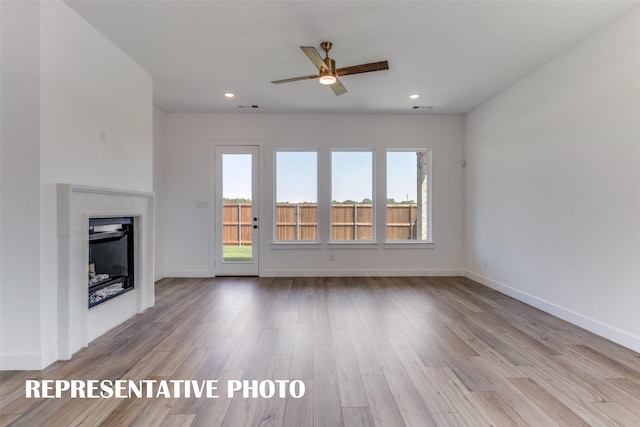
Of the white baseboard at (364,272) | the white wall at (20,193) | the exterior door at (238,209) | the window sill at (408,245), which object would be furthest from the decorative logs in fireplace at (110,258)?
the window sill at (408,245)

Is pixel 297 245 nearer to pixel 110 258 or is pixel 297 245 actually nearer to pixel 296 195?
pixel 296 195

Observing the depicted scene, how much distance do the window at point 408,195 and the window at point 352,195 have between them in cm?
39

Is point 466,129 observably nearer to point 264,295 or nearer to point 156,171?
point 264,295

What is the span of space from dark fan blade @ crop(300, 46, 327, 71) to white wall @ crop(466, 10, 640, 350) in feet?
8.73

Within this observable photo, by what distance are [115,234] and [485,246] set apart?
16.8 feet

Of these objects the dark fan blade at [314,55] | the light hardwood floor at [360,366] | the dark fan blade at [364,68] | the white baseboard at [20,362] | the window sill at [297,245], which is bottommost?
the light hardwood floor at [360,366]

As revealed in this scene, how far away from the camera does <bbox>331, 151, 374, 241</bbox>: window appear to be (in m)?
5.59

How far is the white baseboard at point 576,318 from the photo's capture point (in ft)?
8.63

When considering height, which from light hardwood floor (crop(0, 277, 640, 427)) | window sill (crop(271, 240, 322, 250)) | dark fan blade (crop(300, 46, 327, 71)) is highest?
dark fan blade (crop(300, 46, 327, 71))

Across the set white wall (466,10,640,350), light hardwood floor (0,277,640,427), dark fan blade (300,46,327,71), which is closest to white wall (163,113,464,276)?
white wall (466,10,640,350)

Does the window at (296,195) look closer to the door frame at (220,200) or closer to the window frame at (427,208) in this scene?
the door frame at (220,200)

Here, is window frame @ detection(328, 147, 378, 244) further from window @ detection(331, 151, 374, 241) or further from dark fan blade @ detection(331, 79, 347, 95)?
dark fan blade @ detection(331, 79, 347, 95)

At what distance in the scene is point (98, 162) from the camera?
2.89 meters

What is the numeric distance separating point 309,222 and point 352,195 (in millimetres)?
937
